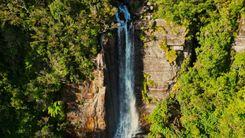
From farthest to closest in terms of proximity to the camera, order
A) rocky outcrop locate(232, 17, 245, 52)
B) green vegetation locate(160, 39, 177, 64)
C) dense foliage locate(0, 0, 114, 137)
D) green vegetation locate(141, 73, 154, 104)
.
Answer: green vegetation locate(141, 73, 154, 104) < rocky outcrop locate(232, 17, 245, 52) < green vegetation locate(160, 39, 177, 64) < dense foliage locate(0, 0, 114, 137)

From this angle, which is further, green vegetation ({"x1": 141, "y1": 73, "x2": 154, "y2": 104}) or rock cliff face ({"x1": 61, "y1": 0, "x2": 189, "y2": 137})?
green vegetation ({"x1": 141, "y1": 73, "x2": 154, "y2": 104})

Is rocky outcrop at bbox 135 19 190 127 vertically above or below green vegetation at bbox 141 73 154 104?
above

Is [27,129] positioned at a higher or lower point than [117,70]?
lower

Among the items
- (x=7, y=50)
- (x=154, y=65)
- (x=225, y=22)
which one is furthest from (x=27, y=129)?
(x=225, y=22)

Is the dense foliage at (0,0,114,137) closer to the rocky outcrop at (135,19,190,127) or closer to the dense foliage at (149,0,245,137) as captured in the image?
the rocky outcrop at (135,19,190,127)

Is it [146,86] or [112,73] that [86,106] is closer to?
[112,73]

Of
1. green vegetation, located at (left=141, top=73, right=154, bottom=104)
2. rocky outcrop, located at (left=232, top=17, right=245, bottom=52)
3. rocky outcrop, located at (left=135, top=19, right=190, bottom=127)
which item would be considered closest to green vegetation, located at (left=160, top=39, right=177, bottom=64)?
rocky outcrop, located at (left=135, top=19, right=190, bottom=127)

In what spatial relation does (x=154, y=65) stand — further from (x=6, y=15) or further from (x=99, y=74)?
(x=6, y=15)
